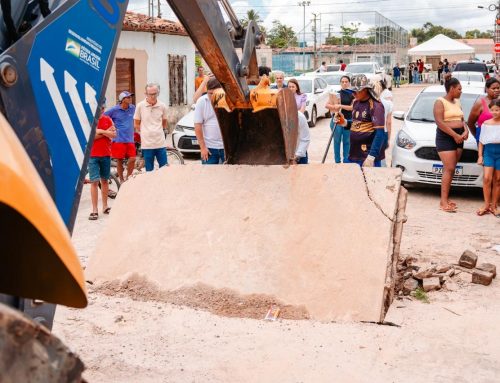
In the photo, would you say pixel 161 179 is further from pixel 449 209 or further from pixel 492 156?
pixel 492 156

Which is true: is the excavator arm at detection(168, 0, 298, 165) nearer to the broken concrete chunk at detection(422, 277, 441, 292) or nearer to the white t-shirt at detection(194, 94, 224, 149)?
the broken concrete chunk at detection(422, 277, 441, 292)

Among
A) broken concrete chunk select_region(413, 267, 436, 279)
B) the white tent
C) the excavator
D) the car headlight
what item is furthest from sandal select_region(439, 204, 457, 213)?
the white tent

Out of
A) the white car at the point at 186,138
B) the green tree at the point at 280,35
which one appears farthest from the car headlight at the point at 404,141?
the green tree at the point at 280,35

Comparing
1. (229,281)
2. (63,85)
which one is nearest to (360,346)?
(229,281)

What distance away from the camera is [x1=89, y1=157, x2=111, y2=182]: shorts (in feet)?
29.5

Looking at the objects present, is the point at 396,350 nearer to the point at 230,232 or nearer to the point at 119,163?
the point at 230,232

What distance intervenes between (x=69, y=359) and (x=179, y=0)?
9.63 ft

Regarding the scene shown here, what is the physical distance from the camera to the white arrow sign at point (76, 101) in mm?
2432

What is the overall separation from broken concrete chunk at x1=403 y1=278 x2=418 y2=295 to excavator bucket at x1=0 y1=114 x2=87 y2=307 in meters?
4.22

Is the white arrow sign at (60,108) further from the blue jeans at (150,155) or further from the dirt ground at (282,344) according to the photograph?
the blue jeans at (150,155)

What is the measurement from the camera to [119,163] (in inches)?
404

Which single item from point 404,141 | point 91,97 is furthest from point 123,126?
point 91,97

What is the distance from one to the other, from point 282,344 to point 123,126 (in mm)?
6244

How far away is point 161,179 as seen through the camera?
6.19 meters
